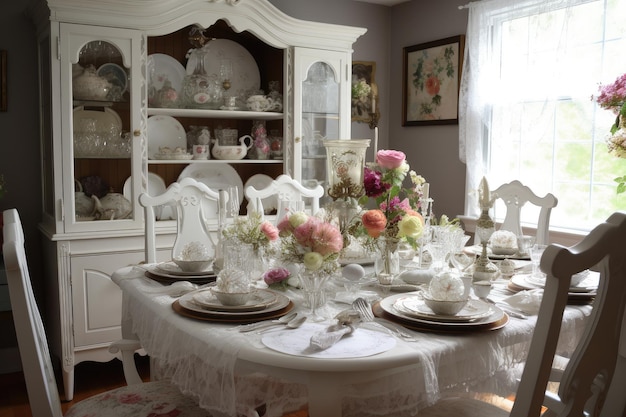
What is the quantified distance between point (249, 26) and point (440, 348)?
2495 mm

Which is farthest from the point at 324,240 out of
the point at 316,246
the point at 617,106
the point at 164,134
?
the point at 164,134

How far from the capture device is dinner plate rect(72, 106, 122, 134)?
3117 mm

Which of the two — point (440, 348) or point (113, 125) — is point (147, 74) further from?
point (440, 348)

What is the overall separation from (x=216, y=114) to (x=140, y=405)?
2.15 metres

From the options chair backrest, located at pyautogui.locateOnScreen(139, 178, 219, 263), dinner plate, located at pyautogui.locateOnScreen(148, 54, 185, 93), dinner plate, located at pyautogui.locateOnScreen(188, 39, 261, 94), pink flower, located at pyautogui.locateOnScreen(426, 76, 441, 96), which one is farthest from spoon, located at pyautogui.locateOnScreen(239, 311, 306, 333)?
pink flower, located at pyautogui.locateOnScreen(426, 76, 441, 96)

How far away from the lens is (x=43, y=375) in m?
1.44

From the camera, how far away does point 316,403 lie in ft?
4.41

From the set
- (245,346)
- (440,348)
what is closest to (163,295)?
(245,346)

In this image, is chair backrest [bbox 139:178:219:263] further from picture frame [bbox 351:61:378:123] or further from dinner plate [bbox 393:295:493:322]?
picture frame [bbox 351:61:378:123]

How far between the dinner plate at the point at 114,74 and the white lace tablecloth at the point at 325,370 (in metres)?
1.87

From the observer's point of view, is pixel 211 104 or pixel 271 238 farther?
pixel 211 104

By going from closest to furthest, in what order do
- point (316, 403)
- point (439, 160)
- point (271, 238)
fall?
point (316, 403) → point (271, 238) → point (439, 160)

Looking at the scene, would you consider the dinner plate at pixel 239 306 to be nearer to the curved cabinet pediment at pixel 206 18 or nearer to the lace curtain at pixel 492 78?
the curved cabinet pediment at pixel 206 18

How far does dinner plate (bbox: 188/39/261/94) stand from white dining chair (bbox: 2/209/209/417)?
2183 mm
